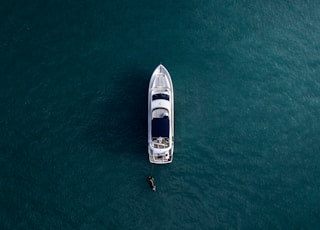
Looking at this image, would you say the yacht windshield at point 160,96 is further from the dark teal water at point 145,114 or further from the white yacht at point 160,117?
the dark teal water at point 145,114

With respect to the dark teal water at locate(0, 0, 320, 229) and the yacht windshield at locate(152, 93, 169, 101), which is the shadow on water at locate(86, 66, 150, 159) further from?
the yacht windshield at locate(152, 93, 169, 101)

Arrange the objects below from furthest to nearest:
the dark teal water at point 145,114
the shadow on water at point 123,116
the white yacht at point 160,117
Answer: the shadow on water at point 123,116
the dark teal water at point 145,114
the white yacht at point 160,117

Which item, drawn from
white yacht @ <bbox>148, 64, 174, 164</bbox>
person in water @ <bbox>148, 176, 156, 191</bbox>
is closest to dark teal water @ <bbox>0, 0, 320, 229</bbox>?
person in water @ <bbox>148, 176, 156, 191</bbox>

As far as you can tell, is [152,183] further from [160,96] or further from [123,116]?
[160,96]

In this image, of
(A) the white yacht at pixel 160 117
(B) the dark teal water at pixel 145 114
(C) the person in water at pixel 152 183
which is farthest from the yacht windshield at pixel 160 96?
(C) the person in water at pixel 152 183

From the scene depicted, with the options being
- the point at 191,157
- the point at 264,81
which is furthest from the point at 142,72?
the point at 264,81

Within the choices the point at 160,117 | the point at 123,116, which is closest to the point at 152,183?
→ the point at 160,117
